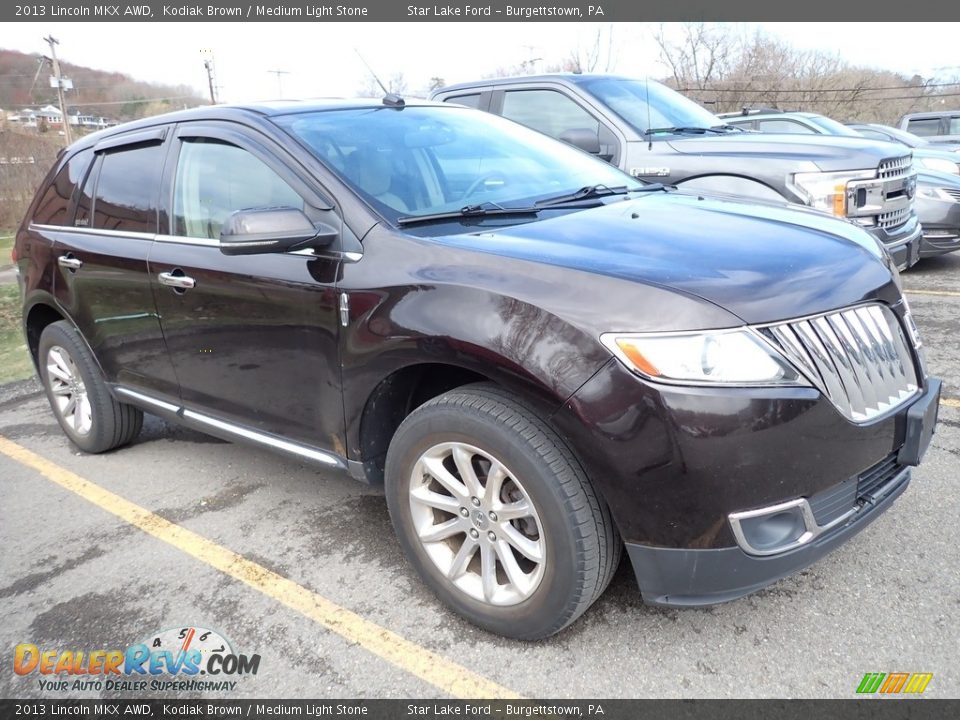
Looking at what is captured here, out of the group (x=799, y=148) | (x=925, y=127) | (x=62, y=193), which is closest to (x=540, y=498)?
(x=62, y=193)

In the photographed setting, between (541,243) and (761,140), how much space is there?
13.5 ft

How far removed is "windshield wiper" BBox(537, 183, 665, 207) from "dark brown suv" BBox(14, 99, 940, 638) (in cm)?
2

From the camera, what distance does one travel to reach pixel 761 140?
18.7 feet

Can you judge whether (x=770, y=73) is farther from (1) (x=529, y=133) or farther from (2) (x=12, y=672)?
(2) (x=12, y=672)

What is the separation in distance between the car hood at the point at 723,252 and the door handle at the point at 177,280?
1318 millimetres

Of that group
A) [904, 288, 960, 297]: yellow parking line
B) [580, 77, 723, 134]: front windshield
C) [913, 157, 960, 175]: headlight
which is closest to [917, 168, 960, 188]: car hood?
[904, 288, 960, 297]: yellow parking line

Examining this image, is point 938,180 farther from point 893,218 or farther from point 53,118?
point 53,118

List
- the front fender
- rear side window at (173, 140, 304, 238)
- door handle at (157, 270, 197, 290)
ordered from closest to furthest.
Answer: the front fender → rear side window at (173, 140, 304, 238) → door handle at (157, 270, 197, 290)

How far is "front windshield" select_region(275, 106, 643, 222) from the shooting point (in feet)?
9.18

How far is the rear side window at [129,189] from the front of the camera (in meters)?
3.45

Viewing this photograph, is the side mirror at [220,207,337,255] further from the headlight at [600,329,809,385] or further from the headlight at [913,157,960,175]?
the headlight at [913,157,960,175]

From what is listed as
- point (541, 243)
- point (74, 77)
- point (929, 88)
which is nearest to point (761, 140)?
point (541, 243)

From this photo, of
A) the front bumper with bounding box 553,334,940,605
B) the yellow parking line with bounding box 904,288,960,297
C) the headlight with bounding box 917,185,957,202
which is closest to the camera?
the front bumper with bounding box 553,334,940,605

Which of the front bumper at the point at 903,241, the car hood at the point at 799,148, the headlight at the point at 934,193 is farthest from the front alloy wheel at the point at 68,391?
the headlight at the point at 934,193
